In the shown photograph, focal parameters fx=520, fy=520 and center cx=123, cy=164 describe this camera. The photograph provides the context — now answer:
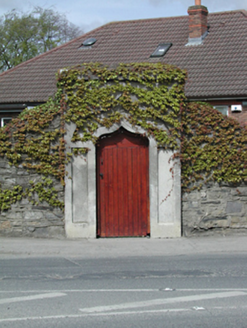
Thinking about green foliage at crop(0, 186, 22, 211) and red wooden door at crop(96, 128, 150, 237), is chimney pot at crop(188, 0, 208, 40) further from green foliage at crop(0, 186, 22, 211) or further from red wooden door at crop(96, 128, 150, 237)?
green foliage at crop(0, 186, 22, 211)

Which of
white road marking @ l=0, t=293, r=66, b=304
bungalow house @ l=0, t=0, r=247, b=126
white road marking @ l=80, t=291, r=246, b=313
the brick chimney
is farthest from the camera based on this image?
the brick chimney

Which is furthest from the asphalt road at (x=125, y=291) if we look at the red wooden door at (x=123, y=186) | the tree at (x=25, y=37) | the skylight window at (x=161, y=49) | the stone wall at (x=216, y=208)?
the tree at (x=25, y=37)

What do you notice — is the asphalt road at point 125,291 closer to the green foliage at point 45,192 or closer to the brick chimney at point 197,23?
the green foliage at point 45,192

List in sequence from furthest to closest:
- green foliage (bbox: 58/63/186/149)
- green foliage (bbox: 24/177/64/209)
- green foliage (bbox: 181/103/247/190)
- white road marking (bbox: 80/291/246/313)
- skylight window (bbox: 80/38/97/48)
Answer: skylight window (bbox: 80/38/97/48) < green foliage (bbox: 24/177/64/209) < green foliage (bbox: 181/103/247/190) < green foliage (bbox: 58/63/186/149) < white road marking (bbox: 80/291/246/313)

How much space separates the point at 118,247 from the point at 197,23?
15.2 m

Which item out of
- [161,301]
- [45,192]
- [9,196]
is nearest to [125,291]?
[161,301]

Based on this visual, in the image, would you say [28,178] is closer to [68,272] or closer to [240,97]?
[68,272]

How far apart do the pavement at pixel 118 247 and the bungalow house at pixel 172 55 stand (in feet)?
29.4

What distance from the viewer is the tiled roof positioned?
2024 cm

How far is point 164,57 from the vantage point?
2267 centimetres

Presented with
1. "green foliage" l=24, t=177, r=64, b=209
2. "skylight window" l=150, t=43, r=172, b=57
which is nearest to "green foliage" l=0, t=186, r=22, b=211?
"green foliage" l=24, t=177, r=64, b=209

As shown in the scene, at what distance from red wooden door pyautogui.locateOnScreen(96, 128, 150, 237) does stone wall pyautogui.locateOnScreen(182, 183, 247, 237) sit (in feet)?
3.33

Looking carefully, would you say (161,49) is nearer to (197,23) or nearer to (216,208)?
(197,23)

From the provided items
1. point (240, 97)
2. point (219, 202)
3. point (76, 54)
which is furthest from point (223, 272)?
point (76, 54)
